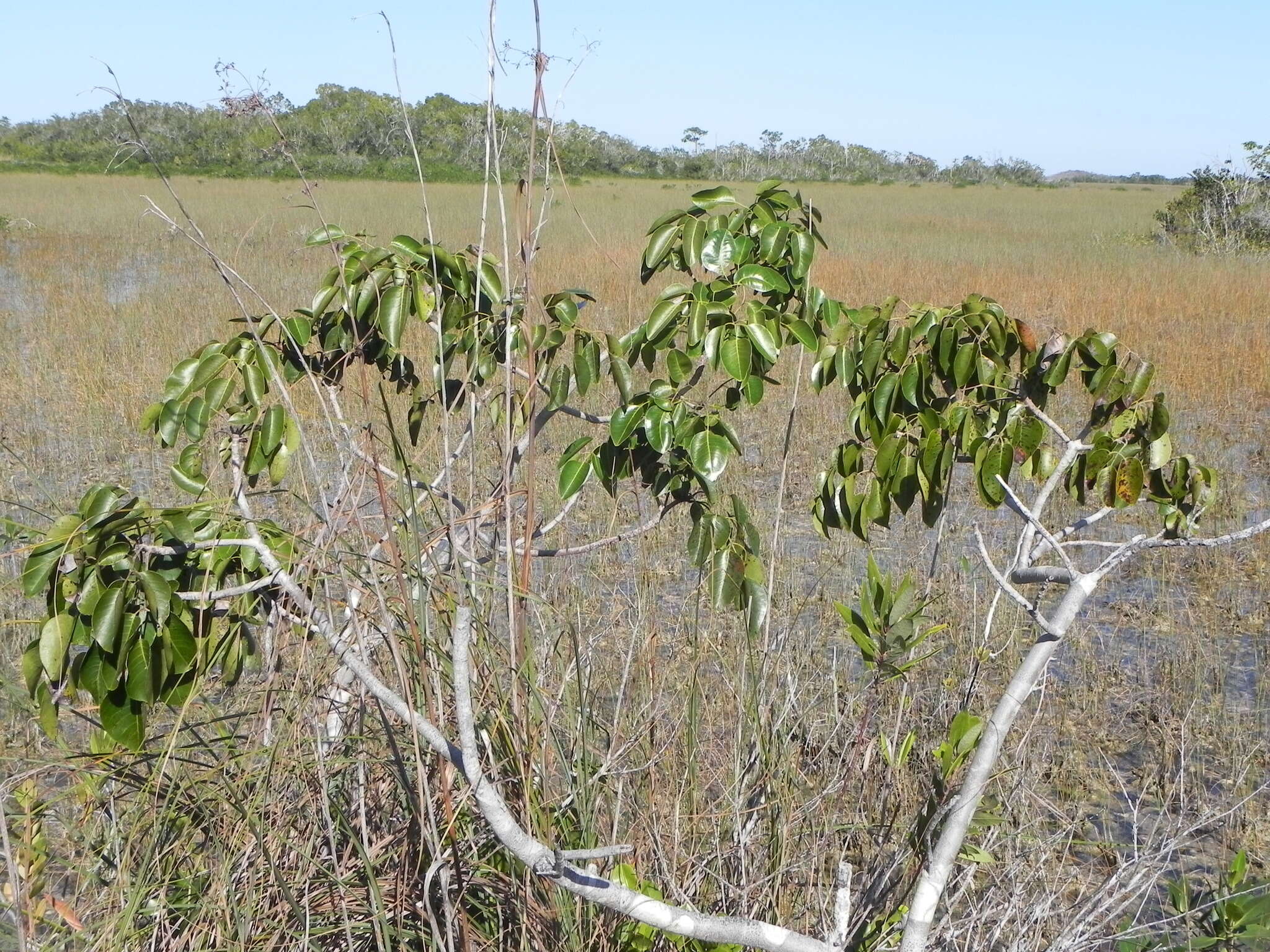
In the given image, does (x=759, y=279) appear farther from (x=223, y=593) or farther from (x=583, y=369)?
(x=223, y=593)

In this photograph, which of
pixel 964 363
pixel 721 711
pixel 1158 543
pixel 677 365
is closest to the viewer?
pixel 1158 543

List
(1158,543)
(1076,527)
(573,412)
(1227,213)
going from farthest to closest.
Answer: (1227,213), (573,412), (1076,527), (1158,543)

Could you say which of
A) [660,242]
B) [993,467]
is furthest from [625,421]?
[993,467]

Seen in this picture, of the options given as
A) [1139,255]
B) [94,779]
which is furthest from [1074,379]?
[1139,255]

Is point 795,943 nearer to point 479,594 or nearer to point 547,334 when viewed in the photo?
point 479,594

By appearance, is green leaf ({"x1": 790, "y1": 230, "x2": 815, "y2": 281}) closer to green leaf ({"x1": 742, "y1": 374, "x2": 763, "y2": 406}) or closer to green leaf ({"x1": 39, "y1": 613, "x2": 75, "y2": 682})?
green leaf ({"x1": 742, "y1": 374, "x2": 763, "y2": 406})

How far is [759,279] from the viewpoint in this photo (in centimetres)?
170

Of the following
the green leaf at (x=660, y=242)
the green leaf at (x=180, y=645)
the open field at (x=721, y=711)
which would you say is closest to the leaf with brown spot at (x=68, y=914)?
the open field at (x=721, y=711)

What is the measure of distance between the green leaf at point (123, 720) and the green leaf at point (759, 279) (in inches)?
43.6

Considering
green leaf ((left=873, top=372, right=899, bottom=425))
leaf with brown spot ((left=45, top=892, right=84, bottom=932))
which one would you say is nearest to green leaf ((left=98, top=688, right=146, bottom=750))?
leaf with brown spot ((left=45, top=892, right=84, bottom=932))

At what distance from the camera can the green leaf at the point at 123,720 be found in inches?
48.3

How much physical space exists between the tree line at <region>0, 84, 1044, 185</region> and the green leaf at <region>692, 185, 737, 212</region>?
0.26m

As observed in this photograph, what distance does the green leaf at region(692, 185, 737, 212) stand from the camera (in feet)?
5.89

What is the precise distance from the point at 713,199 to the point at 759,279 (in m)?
0.20
